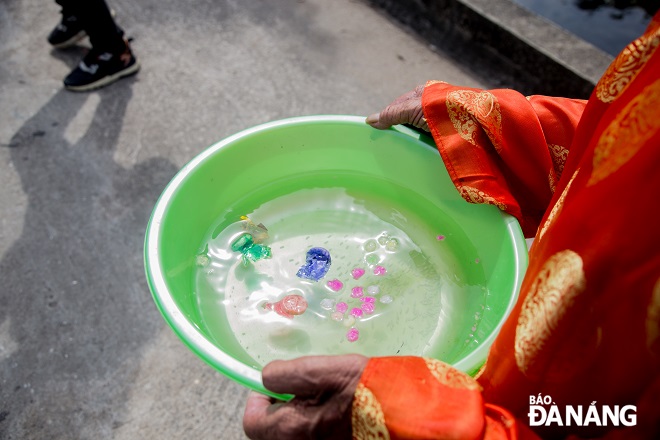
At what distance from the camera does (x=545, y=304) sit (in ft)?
2.19

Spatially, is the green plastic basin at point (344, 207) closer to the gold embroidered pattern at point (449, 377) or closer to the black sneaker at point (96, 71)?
the gold embroidered pattern at point (449, 377)

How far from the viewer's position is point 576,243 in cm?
65

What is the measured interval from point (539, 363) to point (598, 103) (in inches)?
14.0

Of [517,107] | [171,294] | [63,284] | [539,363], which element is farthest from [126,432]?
[517,107]

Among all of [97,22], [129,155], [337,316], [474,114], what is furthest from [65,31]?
[474,114]

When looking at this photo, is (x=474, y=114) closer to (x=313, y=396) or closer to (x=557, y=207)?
(x=557, y=207)

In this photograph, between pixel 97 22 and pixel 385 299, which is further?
pixel 97 22

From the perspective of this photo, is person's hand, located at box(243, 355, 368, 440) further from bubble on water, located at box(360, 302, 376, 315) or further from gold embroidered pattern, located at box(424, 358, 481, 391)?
bubble on water, located at box(360, 302, 376, 315)

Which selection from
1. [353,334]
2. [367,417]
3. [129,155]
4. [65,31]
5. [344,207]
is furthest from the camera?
[65,31]

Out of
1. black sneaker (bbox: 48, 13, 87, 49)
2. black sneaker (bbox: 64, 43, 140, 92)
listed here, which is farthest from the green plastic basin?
black sneaker (bbox: 48, 13, 87, 49)

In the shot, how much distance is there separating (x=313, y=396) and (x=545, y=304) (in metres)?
0.36

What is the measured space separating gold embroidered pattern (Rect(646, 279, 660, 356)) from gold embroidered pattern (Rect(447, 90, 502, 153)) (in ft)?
1.82

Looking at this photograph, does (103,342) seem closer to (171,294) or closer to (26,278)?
(26,278)

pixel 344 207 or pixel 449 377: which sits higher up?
pixel 449 377
